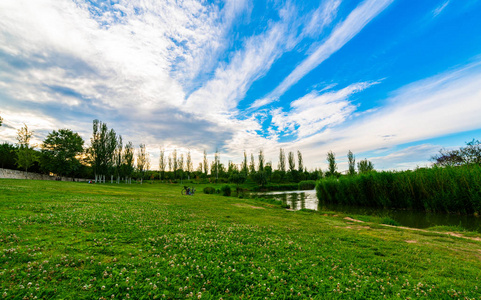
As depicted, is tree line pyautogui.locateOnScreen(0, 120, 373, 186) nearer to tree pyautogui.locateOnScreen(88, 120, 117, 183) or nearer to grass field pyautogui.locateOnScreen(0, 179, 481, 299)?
tree pyautogui.locateOnScreen(88, 120, 117, 183)

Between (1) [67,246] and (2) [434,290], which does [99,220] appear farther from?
(2) [434,290]

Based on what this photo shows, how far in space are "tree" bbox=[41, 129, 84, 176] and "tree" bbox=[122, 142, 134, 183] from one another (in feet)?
49.0

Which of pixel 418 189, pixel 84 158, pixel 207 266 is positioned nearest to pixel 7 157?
pixel 84 158

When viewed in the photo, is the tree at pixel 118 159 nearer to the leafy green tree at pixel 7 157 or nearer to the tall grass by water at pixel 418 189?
the leafy green tree at pixel 7 157

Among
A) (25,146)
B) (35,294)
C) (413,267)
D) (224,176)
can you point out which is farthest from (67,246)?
(224,176)

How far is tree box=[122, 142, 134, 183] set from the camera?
77.3m

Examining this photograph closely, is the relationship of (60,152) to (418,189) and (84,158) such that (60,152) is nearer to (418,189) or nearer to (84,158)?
(84,158)

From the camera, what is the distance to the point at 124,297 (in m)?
3.70

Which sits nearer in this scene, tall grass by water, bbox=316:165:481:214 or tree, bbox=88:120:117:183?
tall grass by water, bbox=316:165:481:214

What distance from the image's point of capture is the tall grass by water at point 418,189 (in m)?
19.5

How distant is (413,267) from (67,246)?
10590 mm

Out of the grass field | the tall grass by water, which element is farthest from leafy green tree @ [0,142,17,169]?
the tall grass by water

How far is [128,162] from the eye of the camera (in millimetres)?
78625

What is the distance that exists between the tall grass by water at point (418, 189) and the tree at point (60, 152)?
82977 mm
